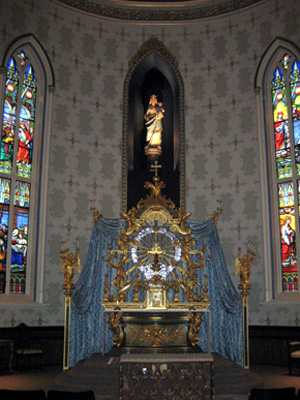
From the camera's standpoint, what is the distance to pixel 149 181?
53.4 feet

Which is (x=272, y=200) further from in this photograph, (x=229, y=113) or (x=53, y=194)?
(x=53, y=194)

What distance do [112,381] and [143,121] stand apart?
9179 mm

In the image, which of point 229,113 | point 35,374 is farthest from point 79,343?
point 229,113

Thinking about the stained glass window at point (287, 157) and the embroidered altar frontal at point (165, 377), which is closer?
the embroidered altar frontal at point (165, 377)

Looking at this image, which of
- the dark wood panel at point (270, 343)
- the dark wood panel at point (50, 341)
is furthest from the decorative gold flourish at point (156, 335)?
the dark wood panel at point (270, 343)

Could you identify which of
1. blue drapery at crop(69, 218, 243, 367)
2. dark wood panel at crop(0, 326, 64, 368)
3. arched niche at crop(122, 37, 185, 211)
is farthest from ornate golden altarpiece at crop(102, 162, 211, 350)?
dark wood panel at crop(0, 326, 64, 368)

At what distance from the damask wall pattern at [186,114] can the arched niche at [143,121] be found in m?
→ 0.24

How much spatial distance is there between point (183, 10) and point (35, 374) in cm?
1222

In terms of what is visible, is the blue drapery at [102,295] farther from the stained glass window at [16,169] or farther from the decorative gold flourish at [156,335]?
the stained glass window at [16,169]

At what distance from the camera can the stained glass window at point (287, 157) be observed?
1459 cm

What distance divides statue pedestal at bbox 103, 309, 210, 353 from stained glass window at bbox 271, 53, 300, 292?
320cm

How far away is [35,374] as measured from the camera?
12586 mm

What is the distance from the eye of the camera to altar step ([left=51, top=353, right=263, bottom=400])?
10188 mm

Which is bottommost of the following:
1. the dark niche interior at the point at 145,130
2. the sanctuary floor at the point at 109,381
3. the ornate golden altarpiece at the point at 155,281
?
the sanctuary floor at the point at 109,381
